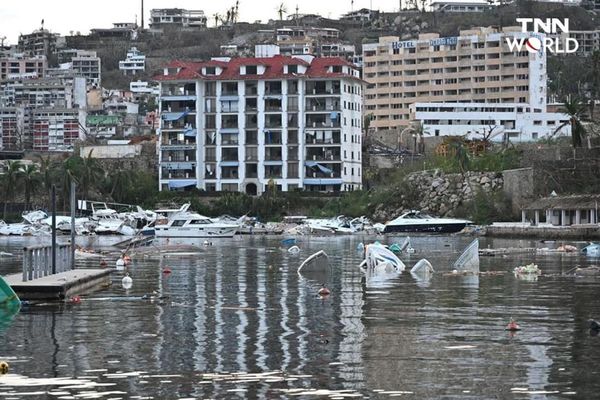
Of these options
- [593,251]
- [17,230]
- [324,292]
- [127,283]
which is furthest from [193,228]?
[324,292]

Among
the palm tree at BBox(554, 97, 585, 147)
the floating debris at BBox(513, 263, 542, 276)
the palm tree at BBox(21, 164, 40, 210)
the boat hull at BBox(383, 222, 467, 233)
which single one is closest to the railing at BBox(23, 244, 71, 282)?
the floating debris at BBox(513, 263, 542, 276)

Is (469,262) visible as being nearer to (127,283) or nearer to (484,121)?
(127,283)

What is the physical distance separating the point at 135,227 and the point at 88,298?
81266 mm

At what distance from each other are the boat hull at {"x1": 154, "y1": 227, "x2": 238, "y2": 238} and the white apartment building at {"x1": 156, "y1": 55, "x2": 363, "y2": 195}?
125ft

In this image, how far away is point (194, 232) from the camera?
105 meters

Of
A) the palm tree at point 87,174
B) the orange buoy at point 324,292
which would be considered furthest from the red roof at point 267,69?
the orange buoy at point 324,292

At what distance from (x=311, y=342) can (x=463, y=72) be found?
16863 centimetres

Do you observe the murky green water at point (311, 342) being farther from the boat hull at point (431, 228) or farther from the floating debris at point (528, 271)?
the boat hull at point (431, 228)

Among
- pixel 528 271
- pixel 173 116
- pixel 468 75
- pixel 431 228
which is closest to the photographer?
pixel 528 271

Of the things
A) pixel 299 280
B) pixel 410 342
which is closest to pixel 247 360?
pixel 410 342

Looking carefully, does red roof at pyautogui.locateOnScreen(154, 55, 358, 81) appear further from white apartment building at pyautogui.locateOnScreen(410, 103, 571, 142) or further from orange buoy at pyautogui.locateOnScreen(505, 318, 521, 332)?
orange buoy at pyautogui.locateOnScreen(505, 318, 521, 332)

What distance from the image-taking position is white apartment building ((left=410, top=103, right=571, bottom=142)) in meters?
171

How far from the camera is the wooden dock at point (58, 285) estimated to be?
125ft

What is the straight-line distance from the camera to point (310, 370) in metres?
24.2
